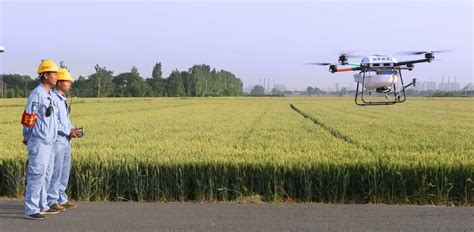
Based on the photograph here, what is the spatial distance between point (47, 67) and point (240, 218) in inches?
138

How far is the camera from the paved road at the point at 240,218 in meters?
6.02

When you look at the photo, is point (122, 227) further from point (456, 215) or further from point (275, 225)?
point (456, 215)

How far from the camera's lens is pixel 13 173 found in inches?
333

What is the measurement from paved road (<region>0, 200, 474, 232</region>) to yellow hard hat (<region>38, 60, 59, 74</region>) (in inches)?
82.5

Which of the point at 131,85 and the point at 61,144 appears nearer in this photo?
the point at 61,144

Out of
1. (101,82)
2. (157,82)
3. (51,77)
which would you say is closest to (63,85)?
(51,77)

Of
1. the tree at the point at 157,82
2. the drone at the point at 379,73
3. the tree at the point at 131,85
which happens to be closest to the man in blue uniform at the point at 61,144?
the drone at the point at 379,73

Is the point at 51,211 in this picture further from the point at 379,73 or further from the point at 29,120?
the point at 379,73

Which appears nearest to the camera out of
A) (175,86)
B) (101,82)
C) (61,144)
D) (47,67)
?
(47,67)

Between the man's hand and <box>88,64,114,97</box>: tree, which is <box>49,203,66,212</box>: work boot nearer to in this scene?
the man's hand

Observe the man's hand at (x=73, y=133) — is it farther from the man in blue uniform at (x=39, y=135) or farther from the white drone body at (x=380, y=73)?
the white drone body at (x=380, y=73)

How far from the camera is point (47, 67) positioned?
6.59 m

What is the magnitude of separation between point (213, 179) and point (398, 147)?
7.63 metres

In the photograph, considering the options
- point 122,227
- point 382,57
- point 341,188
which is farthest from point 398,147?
point 122,227
